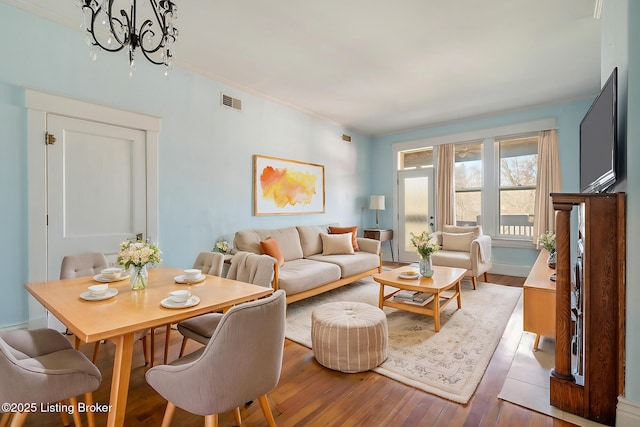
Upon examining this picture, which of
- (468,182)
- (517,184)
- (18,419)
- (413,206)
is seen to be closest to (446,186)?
(468,182)

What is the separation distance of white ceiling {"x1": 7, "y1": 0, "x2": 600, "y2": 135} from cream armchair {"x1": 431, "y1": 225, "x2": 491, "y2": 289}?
2123 millimetres

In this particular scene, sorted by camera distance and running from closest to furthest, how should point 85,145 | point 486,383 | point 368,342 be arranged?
1. point 486,383
2. point 368,342
3. point 85,145

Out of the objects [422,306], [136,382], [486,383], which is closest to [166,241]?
[136,382]

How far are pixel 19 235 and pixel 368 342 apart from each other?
301 centimetres

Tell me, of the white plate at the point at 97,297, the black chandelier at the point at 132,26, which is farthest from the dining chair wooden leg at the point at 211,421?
the black chandelier at the point at 132,26

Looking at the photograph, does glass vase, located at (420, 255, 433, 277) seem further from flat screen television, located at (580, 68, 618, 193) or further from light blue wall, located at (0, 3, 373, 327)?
light blue wall, located at (0, 3, 373, 327)

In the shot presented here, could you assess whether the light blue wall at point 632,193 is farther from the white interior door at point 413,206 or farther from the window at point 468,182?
the white interior door at point 413,206

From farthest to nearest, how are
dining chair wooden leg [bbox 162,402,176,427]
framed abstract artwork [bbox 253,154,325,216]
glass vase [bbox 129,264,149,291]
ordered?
framed abstract artwork [bbox 253,154,325,216] < glass vase [bbox 129,264,149,291] < dining chair wooden leg [bbox 162,402,176,427]

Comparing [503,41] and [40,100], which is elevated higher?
[503,41]

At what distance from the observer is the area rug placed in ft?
6.96

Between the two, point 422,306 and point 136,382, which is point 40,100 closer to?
point 136,382

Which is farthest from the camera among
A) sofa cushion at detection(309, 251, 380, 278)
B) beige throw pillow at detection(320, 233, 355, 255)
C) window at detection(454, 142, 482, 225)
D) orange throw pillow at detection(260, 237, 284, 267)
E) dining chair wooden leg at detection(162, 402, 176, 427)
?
window at detection(454, 142, 482, 225)

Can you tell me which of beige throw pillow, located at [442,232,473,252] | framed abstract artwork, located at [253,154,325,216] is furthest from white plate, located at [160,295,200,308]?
beige throw pillow, located at [442,232,473,252]

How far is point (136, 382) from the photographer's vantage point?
2.09 meters
